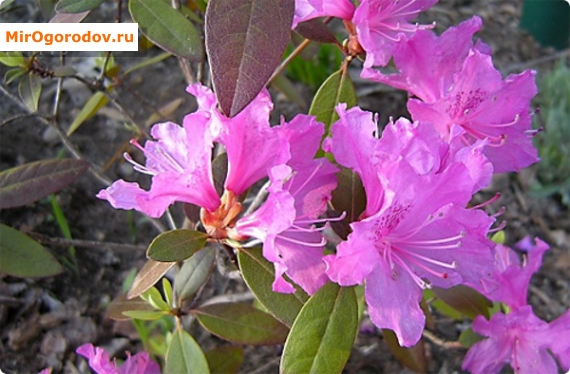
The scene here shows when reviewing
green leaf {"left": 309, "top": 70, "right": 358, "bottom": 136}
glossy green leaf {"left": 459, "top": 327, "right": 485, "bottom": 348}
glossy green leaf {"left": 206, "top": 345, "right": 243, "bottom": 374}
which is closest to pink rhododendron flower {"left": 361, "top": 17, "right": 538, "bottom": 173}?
green leaf {"left": 309, "top": 70, "right": 358, "bottom": 136}

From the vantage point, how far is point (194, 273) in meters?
1.19

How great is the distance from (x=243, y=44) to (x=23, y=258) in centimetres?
77

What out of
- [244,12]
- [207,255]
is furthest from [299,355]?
[244,12]

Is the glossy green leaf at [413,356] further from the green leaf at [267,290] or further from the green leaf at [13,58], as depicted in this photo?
the green leaf at [13,58]

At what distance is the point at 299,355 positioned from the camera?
886 mm

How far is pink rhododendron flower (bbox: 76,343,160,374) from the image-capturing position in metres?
1.07

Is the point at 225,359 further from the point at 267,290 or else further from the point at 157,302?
the point at 267,290

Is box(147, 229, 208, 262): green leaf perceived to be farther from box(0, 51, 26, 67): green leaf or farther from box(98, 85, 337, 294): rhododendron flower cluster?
box(0, 51, 26, 67): green leaf

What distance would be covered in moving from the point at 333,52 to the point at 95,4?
1818mm

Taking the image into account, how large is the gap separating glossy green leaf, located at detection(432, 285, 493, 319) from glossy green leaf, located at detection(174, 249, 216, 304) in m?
0.46

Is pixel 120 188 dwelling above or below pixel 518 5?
above

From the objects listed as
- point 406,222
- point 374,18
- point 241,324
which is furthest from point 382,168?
point 241,324

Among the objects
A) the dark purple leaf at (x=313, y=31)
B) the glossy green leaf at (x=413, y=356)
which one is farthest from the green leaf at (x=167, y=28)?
the glossy green leaf at (x=413, y=356)

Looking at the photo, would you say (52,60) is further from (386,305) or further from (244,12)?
(386,305)
